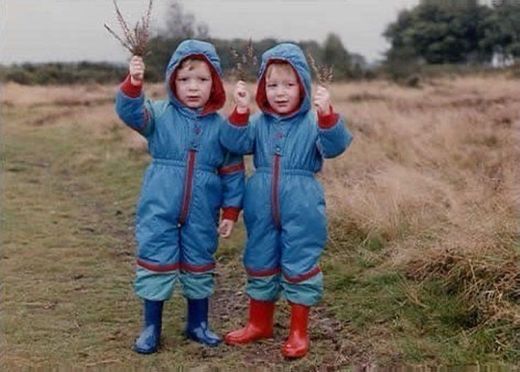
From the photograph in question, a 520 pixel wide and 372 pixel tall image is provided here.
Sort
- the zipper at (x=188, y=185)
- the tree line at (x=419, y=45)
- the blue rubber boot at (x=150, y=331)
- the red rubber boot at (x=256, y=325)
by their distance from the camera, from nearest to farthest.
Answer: the zipper at (x=188, y=185) < the blue rubber boot at (x=150, y=331) < the red rubber boot at (x=256, y=325) < the tree line at (x=419, y=45)

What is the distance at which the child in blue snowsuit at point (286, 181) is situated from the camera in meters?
4.09

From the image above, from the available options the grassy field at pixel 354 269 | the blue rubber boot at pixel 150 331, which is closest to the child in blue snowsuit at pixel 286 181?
the grassy field at pixel 354 269

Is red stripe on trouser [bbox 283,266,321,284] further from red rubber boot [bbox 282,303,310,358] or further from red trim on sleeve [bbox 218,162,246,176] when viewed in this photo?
red trim on sleeve [bbox 218,162,246,176]

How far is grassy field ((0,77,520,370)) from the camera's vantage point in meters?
4.17

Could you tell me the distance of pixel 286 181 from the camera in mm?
4094

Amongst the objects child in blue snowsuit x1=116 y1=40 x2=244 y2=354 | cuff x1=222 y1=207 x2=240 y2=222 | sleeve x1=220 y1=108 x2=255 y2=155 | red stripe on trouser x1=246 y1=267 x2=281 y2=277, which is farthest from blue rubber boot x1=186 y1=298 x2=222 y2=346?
sleeve x1=220 y1=108 x2=255 y2=155

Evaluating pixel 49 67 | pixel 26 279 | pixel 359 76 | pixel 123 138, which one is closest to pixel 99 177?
pixel 123 138

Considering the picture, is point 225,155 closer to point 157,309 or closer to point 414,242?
point 157,309

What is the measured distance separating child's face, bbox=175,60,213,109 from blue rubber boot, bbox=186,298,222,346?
102cm

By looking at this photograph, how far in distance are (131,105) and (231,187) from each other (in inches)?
25.6

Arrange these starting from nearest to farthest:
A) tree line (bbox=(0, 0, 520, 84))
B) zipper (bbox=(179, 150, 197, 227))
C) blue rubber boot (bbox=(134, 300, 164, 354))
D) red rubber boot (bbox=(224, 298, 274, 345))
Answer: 1. zipper (bbox=(179, 150, 197, 227))
2. blue rubber boot (bbox=(134, 300, 164, 354))
3. red rubber boot (bbox=(224, 298, 274, 345))
4. tree line (bbox=(0, 0, 520, 84))

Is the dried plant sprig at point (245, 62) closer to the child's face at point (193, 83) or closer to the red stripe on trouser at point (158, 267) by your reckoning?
the child's face at point (193, 83)

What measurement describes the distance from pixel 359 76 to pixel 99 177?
50.5 feet

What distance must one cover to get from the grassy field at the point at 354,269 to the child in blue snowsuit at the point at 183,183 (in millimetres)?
376
